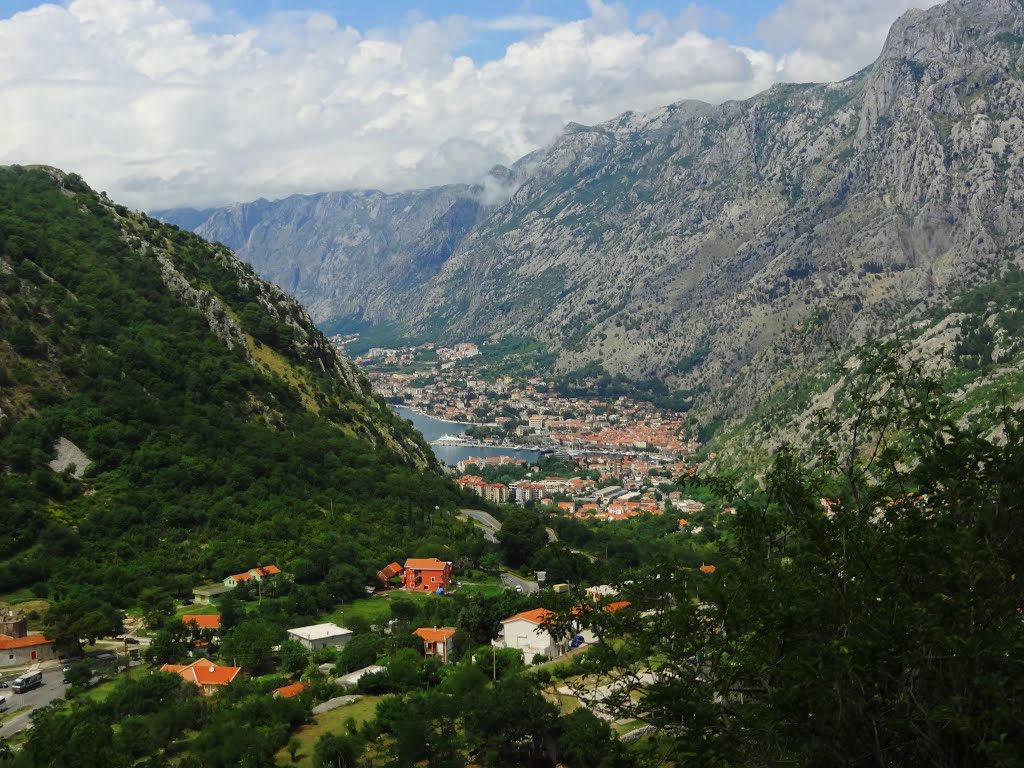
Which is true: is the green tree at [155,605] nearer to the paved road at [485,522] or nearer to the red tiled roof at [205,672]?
the red tiled roof at [205,672]

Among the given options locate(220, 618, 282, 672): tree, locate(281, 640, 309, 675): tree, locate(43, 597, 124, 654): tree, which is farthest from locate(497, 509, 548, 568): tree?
locate(43, 597, 124, 654): tree

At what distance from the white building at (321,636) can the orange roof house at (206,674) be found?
499 cm

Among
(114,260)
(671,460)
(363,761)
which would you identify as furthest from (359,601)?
(671,460)

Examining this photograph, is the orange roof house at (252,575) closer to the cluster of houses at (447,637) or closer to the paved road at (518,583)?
the cluster of houses at (447,637)

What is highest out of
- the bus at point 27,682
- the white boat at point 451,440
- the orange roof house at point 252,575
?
the white boat at point 451,440

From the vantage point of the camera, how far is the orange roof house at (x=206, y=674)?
35188 mm

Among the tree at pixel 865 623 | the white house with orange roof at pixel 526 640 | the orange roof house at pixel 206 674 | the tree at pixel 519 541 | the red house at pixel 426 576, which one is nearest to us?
the tree at pixel 865 623

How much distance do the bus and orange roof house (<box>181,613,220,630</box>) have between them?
6.47 m

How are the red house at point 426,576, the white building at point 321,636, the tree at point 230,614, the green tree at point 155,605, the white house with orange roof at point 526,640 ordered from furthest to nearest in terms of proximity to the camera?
the red house at point 426,576 < the tree at point 230,614 < the white building at point 321,636 < the green tree at point 155,605 < the white house with orange roof at point 526,640

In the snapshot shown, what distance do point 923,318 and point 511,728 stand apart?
119370mm

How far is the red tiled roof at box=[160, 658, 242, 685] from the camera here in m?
35.3

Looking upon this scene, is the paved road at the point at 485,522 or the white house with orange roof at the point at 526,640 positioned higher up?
the paved road at the point at 485,522

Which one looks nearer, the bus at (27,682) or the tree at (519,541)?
the bus at (27,682)

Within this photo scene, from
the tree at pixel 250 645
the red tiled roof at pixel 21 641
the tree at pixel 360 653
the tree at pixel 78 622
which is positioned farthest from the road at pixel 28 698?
the tree at pixel 360 653
